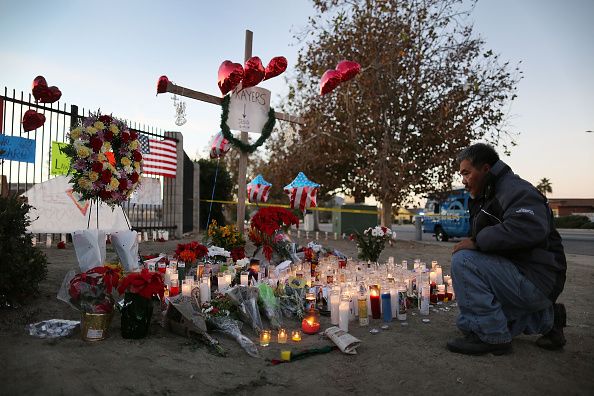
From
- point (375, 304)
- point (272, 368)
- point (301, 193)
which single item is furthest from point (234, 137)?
point (301, 193)

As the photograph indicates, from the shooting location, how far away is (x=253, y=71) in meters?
7.88

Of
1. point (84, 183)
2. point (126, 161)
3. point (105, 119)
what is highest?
point (105, 119)

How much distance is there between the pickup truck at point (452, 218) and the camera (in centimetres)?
1937

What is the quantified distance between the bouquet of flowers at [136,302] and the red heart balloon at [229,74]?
503cm

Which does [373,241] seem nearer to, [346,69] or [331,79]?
[331,79]

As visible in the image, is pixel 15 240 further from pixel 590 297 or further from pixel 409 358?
pixel 590 297

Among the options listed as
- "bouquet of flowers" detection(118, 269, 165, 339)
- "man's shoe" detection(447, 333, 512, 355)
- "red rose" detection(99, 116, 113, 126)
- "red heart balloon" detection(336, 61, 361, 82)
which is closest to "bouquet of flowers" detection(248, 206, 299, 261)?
"red rose" detection(99, 116, 113, 126)

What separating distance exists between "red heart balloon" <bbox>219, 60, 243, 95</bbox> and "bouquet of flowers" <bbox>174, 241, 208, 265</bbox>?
10.9 feet

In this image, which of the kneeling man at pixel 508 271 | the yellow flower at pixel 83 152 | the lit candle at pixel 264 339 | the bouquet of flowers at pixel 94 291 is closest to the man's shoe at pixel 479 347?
the kneeling man at pixel 508 271

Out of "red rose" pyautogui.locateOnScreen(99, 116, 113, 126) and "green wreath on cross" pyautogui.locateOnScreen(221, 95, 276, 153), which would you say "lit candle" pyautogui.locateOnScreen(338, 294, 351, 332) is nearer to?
"red rose" pyautogui.locateOnScreen(99, 116, 113, 126)

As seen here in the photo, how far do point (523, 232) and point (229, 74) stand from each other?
20.1 ft

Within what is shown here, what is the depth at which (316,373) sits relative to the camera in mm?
3156

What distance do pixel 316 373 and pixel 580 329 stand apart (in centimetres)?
316

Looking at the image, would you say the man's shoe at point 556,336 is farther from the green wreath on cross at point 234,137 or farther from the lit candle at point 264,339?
the green wreath on cross at point 234,137
